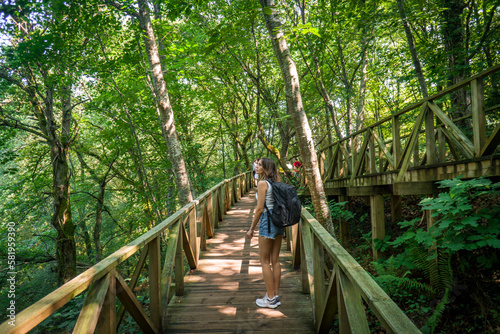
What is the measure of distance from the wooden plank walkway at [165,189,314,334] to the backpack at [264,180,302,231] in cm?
102

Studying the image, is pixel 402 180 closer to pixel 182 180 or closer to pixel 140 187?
pixel 182 180

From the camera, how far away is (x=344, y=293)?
6.77ft

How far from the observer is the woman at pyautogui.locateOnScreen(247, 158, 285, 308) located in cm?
350

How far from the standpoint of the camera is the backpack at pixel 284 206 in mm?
3439

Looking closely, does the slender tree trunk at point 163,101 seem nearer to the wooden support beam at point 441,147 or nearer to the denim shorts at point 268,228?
the denim shorts at point 268,228

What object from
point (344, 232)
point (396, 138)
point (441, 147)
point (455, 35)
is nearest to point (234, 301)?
point (396, 138)

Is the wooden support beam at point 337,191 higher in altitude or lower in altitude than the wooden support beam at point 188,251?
higher

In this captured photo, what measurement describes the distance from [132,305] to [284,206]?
5.98 ft

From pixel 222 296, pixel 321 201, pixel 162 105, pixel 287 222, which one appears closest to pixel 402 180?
pixel 321 201

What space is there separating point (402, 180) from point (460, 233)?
1.67 meters

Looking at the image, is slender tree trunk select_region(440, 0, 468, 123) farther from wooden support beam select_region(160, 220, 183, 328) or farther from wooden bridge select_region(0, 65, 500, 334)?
wooden support beam select_region(160, 220, 183, 328)

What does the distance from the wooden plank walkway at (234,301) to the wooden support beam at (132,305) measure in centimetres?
35

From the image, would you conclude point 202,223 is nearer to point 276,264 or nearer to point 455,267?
point 276,264

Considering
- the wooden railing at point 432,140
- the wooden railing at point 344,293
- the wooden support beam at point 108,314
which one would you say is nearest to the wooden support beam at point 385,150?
the wooden railing at point 432,140
